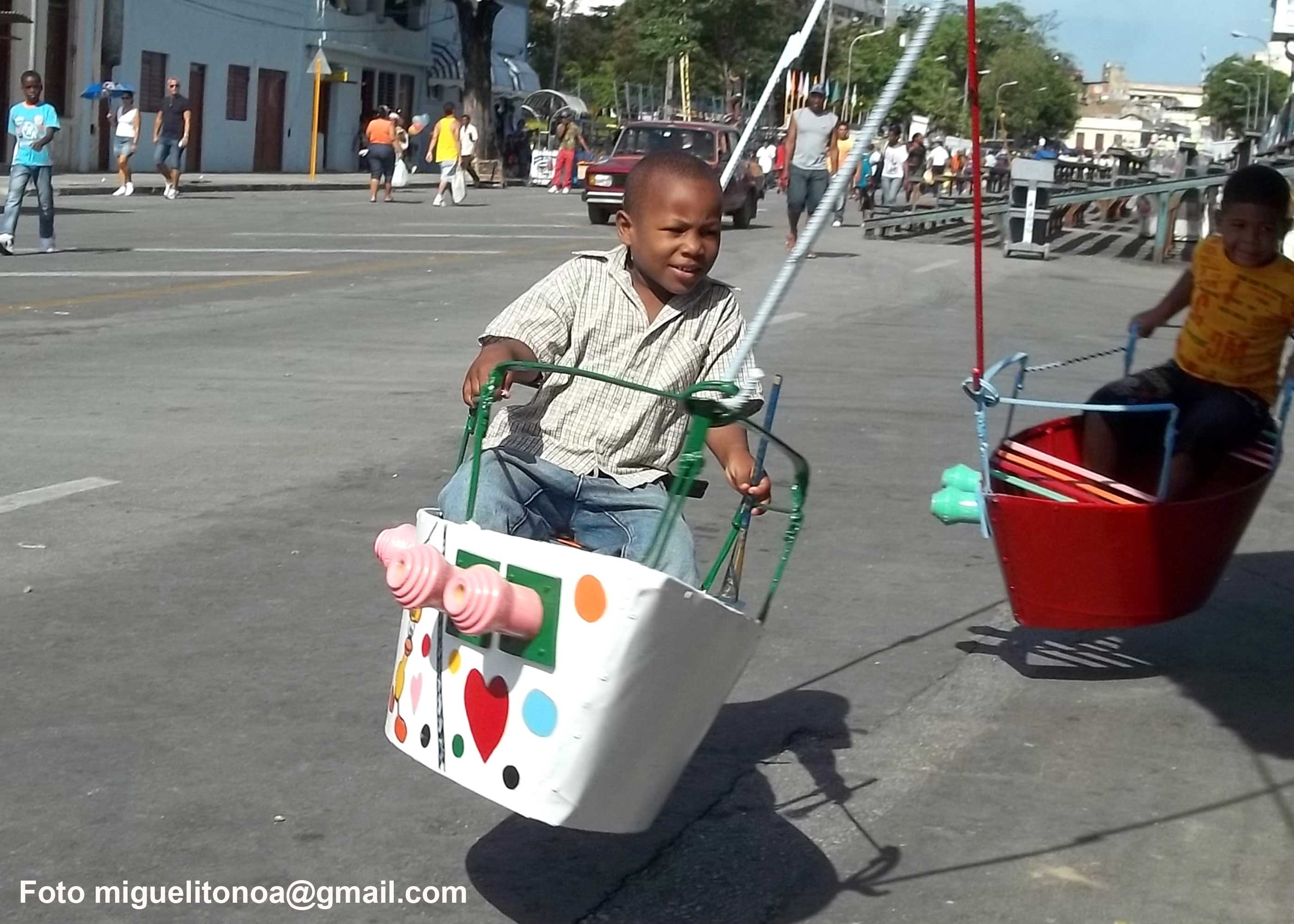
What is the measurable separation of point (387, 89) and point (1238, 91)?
32.8 metres

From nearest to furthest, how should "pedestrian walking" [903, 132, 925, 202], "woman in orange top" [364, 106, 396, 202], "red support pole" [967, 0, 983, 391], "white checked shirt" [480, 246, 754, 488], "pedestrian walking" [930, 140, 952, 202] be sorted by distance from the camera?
"white checked shirt" [480, 246, 754, 488], "red support pole" [967, 0, 983, 391], "woman in orange top" [364, 106, 396, 202], "pedestrian walking" [903, 132, 925, 202], "pedestrian walking" [930, 140, 952, 202]

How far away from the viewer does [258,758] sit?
420 centimetres

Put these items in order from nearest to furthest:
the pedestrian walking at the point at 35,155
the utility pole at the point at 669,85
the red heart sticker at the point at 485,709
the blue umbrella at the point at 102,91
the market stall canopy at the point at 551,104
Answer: the red heart sticker at the point at 485,709 < the pedestrian walking at the point at 35,155 < the blue umbrella at the point at 102,91 < the utility pole at the point at 669,85 < the market stall canopy at the point at 551,104

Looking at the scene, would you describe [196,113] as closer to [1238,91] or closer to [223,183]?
[223,183]

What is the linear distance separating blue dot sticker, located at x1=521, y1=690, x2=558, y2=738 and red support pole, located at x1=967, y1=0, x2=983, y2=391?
2.18 metres

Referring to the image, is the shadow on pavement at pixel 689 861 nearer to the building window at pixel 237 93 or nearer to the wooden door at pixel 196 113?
the wooden door at pixel 196 113

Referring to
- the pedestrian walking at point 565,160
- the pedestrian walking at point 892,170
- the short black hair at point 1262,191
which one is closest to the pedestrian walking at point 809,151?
the short black hair at point 1262,191

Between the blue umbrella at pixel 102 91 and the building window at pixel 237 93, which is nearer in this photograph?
the blue umbrella at pixel 102 91

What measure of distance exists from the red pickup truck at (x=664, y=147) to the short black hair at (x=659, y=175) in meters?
23.5

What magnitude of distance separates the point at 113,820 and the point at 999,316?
524 inches

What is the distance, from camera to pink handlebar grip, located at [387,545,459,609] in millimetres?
2900

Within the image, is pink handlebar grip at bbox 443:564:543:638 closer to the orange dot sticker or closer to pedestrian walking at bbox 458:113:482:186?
the orange dot sticker

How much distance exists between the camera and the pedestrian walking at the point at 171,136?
31188 mm

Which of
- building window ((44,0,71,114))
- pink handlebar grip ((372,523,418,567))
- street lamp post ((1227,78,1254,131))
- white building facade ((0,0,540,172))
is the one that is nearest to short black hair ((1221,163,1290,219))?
pink handlebar grip ((372,523,418,567))
